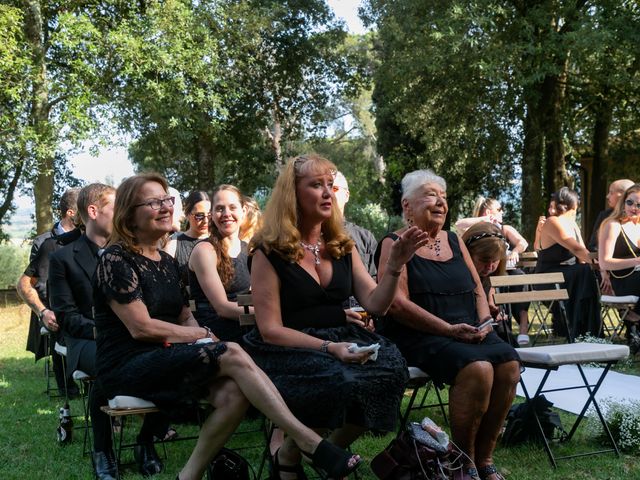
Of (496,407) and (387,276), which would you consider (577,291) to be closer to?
(496,407)

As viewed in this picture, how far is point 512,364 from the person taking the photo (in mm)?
4492

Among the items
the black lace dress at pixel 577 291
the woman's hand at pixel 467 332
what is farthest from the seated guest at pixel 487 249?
the black lace dress at pixel 577 291

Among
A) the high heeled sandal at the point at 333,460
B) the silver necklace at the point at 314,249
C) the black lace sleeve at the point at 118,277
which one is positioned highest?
the silver necklace at the point at 314,249

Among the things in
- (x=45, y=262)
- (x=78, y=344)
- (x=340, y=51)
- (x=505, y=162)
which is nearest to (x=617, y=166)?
(x=505, y=162)

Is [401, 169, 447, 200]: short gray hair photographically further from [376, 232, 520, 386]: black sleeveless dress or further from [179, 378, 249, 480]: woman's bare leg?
[179, 378, 249, 480]: woman's bare leg

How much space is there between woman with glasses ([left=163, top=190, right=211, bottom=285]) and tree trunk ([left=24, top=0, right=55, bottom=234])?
→ 12.2 metres

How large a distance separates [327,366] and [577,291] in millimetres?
6305

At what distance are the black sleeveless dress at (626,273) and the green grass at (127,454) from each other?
3.15 m

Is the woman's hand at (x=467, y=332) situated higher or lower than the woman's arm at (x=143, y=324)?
lower

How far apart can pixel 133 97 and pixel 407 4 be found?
7143 millimetres

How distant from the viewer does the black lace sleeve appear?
4184mm

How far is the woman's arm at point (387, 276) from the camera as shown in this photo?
3.85 meters

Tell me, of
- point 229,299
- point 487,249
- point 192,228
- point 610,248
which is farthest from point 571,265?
point 229,299

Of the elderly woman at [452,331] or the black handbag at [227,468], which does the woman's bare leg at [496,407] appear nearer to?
the elderly woman at [452,331]
